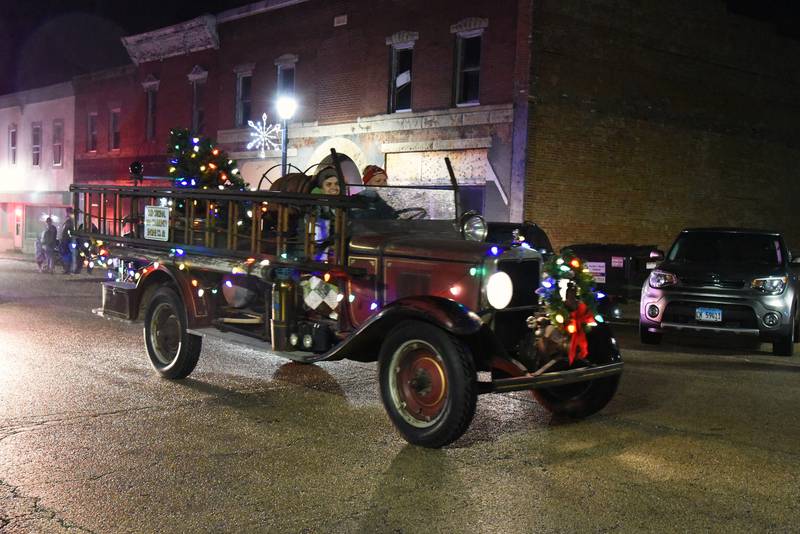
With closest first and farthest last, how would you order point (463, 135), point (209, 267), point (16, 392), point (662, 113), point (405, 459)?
point (405, 459) < point (16, 392) < point (209, 267) < point (463, 135) < point (662, 113)

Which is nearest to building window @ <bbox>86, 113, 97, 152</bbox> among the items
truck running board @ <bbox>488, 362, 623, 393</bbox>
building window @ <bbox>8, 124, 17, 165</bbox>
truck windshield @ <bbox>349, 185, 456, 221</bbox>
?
building window @ <bbox>8, 124, 17, 165</bbox>

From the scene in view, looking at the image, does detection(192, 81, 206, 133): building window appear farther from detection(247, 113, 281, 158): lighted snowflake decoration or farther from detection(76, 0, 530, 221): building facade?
detection(247, 113, 281, 158): lighted snowflake decoration

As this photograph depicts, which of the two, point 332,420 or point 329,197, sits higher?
point 329,197

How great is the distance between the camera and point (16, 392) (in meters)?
7.56

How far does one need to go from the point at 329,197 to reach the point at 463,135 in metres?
13.0

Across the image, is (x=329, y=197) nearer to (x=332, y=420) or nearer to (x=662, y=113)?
(x=332, y=420)

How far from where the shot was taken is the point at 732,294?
1075cm

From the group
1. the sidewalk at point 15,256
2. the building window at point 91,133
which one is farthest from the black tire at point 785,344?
the building window at point 91,133

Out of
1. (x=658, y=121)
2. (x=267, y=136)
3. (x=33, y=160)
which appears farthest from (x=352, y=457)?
(x=33, y=160)

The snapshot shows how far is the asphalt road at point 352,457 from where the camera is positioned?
4586 mm

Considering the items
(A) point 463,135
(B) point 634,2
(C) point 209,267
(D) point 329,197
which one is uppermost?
(B) point 634,2

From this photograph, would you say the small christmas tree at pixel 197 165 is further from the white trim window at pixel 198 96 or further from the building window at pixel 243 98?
the white trim window at pixel 198 96

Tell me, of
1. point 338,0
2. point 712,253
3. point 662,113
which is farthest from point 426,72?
point 712,253

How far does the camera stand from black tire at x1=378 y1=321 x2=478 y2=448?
5.78 meters
